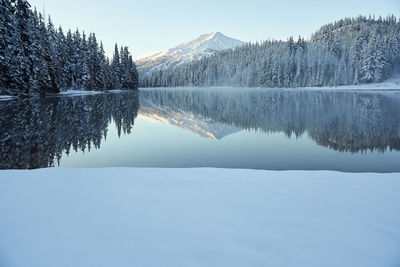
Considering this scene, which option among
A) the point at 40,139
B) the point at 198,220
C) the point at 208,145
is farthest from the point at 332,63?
the point at 198,220

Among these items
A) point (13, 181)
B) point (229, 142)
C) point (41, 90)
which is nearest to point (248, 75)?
point (41, 90)

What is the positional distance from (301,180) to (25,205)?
4575 millimetres

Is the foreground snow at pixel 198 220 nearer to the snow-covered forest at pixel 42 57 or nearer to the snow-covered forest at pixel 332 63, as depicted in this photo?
the snow-covered forest at pixel 42 57

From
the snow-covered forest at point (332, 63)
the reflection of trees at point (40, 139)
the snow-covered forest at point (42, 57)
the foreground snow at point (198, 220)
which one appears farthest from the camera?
the snow-covered forest at point (332, 63)

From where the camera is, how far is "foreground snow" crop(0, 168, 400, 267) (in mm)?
2299

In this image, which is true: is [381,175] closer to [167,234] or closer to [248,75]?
[167,234]

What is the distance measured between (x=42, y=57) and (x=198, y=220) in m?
39.1

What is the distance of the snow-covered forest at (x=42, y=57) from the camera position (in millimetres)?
25141

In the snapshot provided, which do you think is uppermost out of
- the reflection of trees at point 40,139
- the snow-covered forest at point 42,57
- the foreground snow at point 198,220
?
A: the snow-covered forest at point 42,57

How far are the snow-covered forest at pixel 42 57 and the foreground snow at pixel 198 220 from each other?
27136 mm

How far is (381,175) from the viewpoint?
16.0 feet

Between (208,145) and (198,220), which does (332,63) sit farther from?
(198,220)

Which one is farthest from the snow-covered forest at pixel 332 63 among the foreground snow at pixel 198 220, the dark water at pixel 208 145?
the foreground snow at pixel 198 220

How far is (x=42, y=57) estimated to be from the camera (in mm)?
33000
